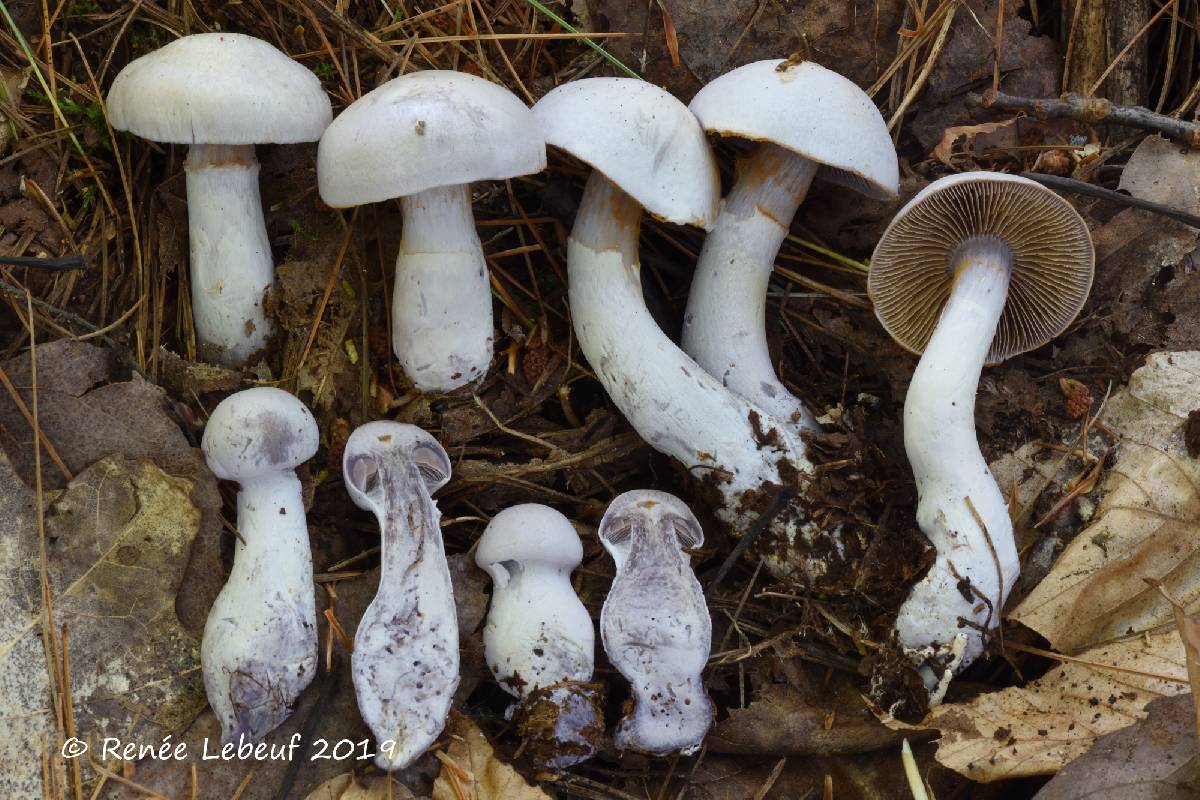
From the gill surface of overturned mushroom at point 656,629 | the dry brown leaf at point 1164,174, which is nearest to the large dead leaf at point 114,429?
the gill surface of overturned mushroom at point 656,629

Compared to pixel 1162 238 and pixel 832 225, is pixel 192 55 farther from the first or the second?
pixel 1162 238

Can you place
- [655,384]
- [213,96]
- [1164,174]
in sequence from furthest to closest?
A: [1164,174] → [655,384] → [213,96]

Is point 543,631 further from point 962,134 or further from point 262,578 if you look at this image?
point 962,134

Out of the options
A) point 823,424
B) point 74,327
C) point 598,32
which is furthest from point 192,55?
point 823,424

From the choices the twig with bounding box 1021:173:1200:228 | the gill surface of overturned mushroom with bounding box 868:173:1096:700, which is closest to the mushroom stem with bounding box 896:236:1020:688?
the gill surface of overturned mushroom with bounding box 868:173:1096:700

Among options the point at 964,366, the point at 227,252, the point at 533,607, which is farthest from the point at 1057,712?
the point at 227,252

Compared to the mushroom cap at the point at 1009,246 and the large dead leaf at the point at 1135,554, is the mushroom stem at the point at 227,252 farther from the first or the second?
the large dead leaf at the point at 1135,554

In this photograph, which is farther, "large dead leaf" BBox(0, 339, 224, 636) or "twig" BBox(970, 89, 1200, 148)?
"twig" BBox(970, 89, 1200, 148)

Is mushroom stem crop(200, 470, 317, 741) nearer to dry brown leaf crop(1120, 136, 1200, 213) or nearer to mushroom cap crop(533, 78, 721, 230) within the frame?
mushroom cap crop(533, 78, 721, 230)

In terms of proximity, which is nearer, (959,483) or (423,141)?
(423,141)
